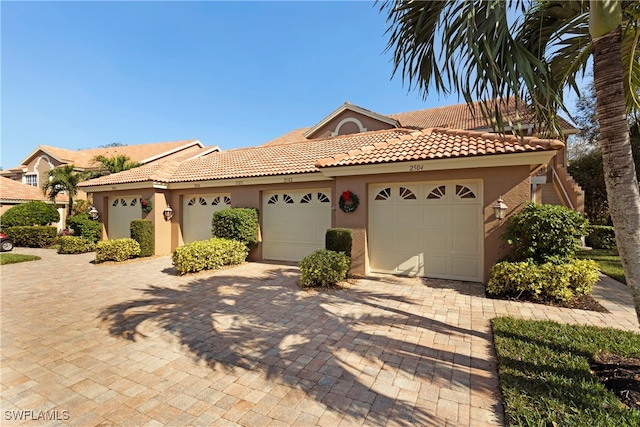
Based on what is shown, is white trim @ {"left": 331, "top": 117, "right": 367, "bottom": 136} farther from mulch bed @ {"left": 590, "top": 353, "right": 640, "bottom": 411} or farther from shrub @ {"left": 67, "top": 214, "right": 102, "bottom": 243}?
mulch bed @ {"left": 590, "top": 353, "right": 640, "bottom": 411}

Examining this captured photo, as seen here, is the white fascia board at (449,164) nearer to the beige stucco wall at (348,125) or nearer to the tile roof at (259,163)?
the tile roof at (259,163)

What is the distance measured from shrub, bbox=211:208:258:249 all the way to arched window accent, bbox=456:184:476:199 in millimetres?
7993

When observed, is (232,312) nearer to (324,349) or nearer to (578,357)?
(324,349)

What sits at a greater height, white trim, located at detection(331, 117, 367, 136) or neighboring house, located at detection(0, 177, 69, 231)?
white trim, located at detection(331, 117, 367, 136)

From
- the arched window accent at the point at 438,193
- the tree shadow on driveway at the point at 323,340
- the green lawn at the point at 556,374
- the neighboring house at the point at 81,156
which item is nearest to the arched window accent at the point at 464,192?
the arched window accent at the point at 438,193

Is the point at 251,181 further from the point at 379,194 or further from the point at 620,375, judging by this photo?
the point at 620,375

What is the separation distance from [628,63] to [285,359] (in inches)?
293

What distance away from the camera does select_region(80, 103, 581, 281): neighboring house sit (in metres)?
7.80

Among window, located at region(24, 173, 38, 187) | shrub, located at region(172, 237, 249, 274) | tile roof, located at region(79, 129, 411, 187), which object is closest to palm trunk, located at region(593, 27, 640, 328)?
tile roof, located at region(79, 129, 411, 187)

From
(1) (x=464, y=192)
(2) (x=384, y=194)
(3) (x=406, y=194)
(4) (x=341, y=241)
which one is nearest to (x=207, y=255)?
(4) (x=341, y=241)

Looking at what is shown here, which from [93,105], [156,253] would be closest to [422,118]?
[156,253]

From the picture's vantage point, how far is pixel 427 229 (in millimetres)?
8719

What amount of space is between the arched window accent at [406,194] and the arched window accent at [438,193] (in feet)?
1.70

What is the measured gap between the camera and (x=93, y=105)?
50.8ft
